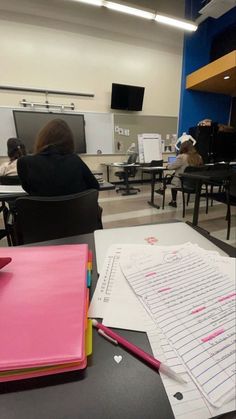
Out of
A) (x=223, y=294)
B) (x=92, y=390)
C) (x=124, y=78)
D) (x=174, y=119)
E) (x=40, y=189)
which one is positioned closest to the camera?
(x=92, y=390)

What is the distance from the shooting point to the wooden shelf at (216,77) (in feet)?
14.4

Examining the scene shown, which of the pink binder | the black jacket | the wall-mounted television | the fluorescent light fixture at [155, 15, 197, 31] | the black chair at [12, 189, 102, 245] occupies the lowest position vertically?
the black chair at [12, 189, 102, 245]

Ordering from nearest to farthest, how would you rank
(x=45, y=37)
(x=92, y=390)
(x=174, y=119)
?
(x=92, y=390)
(x=45, y=37)
(x=174, y=119)

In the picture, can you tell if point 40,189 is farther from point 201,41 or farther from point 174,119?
point 201,41

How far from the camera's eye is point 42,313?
348mm

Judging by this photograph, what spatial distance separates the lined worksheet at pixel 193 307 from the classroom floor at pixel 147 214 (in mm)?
2354

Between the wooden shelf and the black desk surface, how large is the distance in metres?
5.39

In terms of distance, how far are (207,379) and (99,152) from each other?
5526 mm

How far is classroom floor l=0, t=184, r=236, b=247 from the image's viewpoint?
301 centimetres

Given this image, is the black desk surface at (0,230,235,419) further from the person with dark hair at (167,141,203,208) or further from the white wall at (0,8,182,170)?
the white wall at (0,8,182,170)

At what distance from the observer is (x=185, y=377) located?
274 millimetres

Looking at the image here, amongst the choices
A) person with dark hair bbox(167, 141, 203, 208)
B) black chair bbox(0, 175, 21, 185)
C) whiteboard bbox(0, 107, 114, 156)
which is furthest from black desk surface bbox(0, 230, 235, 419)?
whiteboard bbox(0, 107, 114, 156)

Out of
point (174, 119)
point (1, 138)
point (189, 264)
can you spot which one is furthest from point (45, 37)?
point (189, 264)

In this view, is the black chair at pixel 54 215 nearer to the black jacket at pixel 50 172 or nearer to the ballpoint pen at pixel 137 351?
the black jacket at pixel 50 172
